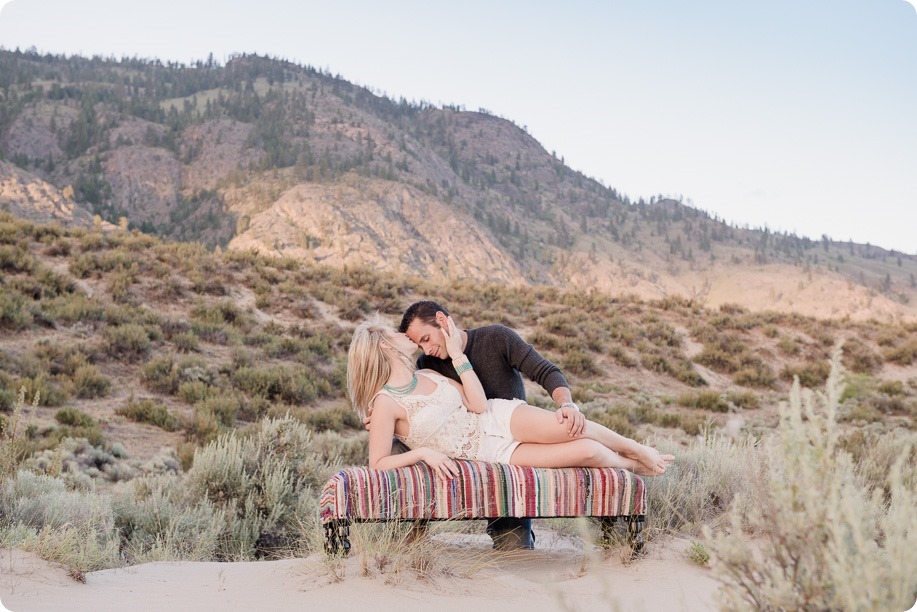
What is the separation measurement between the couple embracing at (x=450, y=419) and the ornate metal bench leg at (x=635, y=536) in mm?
358

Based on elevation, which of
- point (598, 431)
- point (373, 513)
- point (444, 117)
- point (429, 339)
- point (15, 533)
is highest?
point (444, 117)

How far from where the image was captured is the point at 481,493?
4.29m

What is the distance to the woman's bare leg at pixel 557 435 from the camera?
14.8ft

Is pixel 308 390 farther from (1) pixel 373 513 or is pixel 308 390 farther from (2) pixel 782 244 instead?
(2) pixel 782 244

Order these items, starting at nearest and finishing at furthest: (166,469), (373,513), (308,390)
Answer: (373,513) < (166,469) < (308,390)

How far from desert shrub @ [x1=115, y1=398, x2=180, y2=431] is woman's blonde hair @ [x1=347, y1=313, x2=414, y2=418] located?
6560 millimetres

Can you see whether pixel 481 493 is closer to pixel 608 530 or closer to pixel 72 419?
pixel 608 530

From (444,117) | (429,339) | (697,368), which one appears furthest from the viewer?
(444,117)

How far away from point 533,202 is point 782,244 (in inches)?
1228

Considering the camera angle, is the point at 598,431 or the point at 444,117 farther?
the point at 444,117

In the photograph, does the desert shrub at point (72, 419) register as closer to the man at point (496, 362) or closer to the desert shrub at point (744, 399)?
the man at point (496, 362)

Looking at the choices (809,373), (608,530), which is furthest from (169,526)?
(809,373)

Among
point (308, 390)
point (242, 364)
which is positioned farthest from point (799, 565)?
point (242, 364)

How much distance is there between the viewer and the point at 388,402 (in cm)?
443
